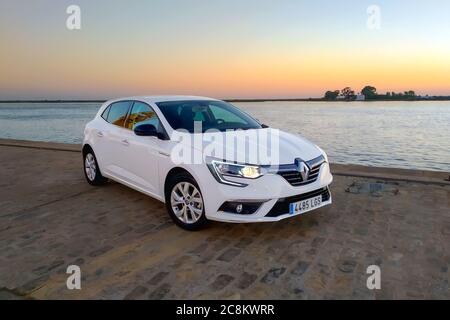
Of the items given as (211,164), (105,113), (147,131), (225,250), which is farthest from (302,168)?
(105,113)

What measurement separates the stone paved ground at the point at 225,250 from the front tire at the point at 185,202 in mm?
139

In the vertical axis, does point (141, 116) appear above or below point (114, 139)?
above

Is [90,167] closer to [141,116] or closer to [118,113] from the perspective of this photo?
[118,113]

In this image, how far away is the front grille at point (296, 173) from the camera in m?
3.83

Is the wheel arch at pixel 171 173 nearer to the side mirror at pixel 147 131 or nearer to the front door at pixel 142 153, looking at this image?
the front door at pixel 142 153

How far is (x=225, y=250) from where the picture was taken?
12.1 ft

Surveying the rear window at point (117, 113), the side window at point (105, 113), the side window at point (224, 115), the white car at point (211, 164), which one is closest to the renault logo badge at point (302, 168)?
the white car at point (211, 164)

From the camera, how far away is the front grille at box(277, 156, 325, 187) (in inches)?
151

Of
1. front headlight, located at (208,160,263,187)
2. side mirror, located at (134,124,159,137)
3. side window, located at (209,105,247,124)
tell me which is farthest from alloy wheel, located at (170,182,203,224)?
side window, located at (209,105,247,124)

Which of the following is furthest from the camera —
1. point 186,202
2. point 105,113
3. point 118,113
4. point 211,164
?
point 105,113

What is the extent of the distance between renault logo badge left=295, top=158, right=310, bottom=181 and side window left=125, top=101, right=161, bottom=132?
183 cm

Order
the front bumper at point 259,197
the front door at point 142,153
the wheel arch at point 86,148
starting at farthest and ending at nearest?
1. the wheel arch at point 86,148
2. the front door at point 142,153
3. the front bumper at point 259,197

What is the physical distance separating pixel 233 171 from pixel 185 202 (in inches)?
32.0

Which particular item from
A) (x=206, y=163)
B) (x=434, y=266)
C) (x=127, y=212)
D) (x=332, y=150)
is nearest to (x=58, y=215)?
(x=127, y=212)
